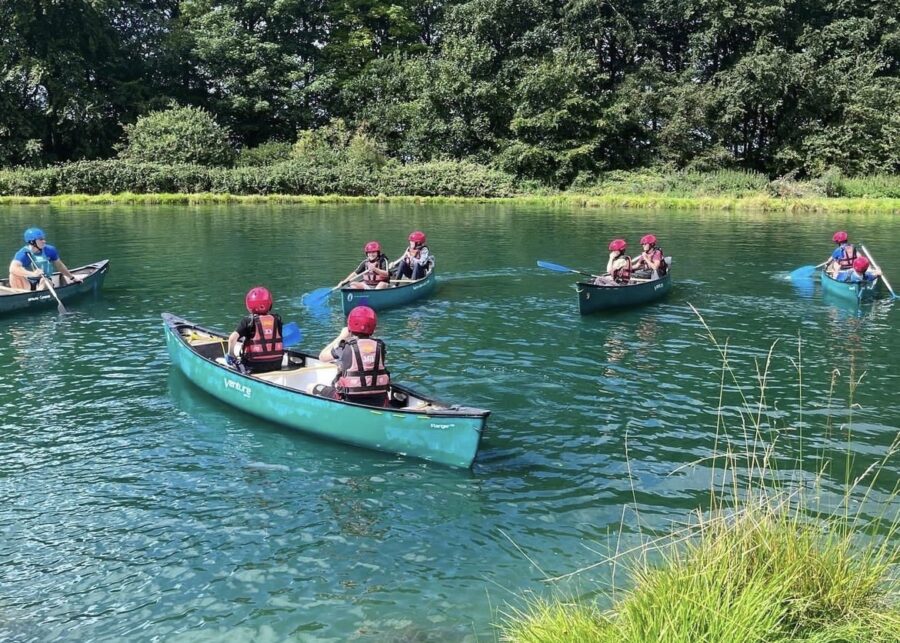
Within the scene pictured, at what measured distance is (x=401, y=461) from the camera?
919cm

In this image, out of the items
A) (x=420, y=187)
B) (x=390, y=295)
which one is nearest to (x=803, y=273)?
(x=390, y=295)

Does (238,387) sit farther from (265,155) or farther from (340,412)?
(265,155)

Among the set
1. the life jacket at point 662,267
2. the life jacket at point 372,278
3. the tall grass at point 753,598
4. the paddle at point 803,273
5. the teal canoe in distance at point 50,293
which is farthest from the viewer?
the paddle at point 803,273

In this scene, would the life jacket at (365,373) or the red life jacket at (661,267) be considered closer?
the life jacket at (365,373)

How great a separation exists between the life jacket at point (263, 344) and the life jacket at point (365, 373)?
2.05 metres

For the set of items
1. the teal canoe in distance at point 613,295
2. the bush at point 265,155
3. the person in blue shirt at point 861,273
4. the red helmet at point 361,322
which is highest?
the bush at point 265,155

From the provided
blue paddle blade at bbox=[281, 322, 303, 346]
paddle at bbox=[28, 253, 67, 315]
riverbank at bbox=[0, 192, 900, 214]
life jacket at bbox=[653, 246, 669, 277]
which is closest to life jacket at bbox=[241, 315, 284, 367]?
blue paddle blade at bbox=[281, 322, 303, 346]

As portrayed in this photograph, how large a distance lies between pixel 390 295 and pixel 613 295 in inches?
204

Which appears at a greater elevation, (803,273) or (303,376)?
(803,273)

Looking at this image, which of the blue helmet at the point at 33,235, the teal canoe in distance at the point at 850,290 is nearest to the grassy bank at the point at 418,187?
the teal canoe in distance at the point at 850,290

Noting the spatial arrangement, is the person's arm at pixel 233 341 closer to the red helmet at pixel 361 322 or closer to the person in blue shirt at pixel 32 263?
the red helmet at pixel 361 322

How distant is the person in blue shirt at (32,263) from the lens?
55.6 ft

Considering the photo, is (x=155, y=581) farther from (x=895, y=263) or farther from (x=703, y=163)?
(x=703, y=163)

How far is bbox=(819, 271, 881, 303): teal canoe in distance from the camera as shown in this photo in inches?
722
